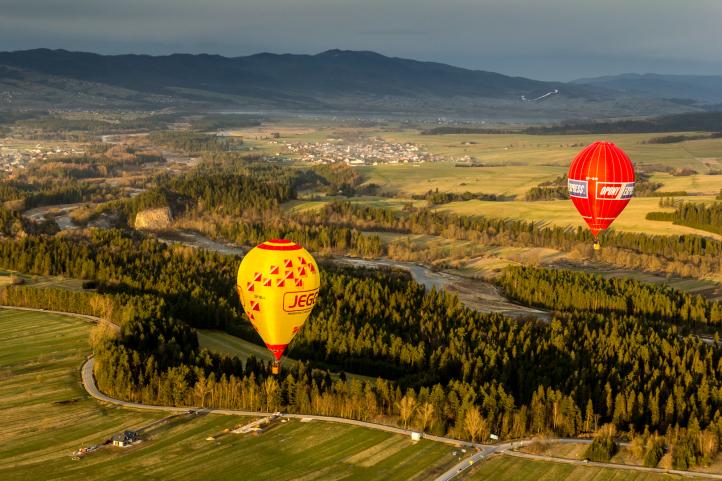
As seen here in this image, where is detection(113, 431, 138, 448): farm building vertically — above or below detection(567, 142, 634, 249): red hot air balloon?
below

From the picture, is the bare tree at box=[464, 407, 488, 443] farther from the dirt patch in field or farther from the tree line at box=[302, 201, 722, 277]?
the tree line at box=[302, 201, 722, 277]

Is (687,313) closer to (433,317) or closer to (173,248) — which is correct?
(433,317)

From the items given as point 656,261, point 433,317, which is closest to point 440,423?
point 433,317

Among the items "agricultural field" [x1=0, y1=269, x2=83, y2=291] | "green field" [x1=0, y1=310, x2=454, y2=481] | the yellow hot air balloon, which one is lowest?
"agricultural field" [x1=0, y1=269, x2=83, y2=291]

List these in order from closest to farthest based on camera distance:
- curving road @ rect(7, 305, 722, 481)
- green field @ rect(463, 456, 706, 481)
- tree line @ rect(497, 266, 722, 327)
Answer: green field @ rect(463, 456, 706, 481) < curving road @ rect(7, 305, 722, 481) < tree line @ rect(497, 266, 722, 327)

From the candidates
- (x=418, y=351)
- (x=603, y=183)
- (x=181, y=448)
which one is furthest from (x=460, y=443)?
(x=603, y=183)

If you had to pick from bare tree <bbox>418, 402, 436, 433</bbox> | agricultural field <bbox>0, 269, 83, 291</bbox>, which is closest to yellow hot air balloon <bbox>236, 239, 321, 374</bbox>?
bare tree <bbox>418, 402, 436, 433</bbox>

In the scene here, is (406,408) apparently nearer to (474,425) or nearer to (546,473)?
(474,425)

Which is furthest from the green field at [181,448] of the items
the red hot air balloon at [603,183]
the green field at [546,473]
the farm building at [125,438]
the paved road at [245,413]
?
the red hot air balloon at [603,183]
